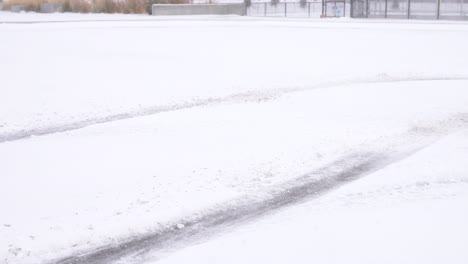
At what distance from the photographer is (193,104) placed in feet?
42.2

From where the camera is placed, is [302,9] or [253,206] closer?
[253,206]

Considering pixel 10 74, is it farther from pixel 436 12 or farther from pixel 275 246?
pixel 436 12

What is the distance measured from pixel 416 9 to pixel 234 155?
83.9 feet

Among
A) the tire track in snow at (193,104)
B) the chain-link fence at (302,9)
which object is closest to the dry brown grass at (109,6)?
the chain-link fence at (302,9)

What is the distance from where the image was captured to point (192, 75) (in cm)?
1584

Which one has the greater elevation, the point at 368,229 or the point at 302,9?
the point at 302,9

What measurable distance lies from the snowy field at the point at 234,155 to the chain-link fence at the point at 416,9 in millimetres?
12718

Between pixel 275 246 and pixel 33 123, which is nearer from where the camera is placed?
pixel 275 246

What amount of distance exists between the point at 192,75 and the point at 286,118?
5.19 m

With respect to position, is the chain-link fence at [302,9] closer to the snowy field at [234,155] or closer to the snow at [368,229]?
the snowy field at [234,155]

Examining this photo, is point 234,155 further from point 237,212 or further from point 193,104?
point 193,104

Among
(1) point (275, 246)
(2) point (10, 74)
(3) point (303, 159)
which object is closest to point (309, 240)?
(1) point (275, 246)

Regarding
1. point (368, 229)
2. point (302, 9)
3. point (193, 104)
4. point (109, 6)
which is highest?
point (109, 6)

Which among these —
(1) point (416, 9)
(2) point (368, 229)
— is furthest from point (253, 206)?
(1) point (416, 9)
